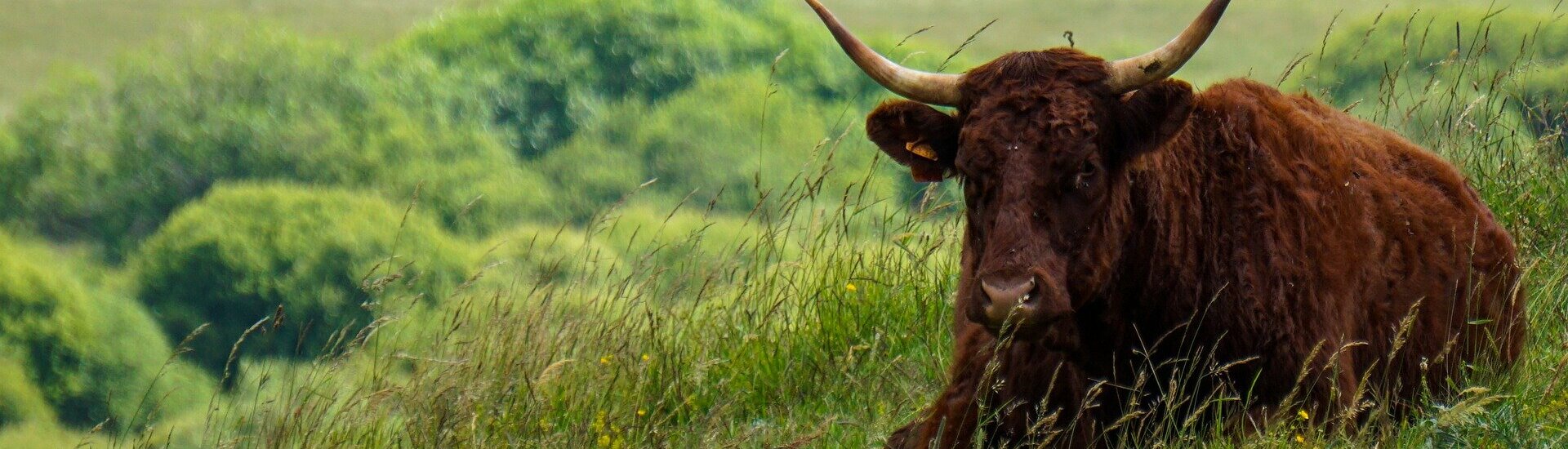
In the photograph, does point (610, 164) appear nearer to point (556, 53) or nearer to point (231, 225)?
point (556, 53)

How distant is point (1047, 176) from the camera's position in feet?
12.2

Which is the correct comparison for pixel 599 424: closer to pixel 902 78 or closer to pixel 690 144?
pixel 902 78

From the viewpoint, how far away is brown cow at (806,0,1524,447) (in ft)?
12.3

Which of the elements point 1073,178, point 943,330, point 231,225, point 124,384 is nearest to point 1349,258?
point 1073,178

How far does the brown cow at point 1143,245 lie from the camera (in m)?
3.75

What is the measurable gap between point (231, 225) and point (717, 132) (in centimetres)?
1865

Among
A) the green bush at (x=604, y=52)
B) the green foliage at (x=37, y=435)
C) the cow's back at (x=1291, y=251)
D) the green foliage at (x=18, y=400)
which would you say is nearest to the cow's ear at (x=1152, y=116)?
the cow's back at (x=1291, y=251)

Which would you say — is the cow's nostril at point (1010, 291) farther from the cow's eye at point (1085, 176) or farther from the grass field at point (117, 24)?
the grass field at point (117, 24)

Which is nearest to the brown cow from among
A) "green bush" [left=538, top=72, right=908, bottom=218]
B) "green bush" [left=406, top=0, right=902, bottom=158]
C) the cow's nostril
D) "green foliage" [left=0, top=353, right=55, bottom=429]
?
the cow's nostril

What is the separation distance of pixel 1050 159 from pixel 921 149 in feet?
2.27

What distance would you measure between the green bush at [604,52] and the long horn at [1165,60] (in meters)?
47.0

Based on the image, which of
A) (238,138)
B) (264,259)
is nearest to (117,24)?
(238,138)

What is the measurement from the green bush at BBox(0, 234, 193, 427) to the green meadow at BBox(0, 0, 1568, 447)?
14 cm

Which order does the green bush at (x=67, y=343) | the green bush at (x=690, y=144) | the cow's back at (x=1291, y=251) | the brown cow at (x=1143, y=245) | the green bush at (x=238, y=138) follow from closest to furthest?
the brown cow at (x=1143, y=245) → the cow's back at (x=1291, y=251) → the green bush at (x=67, y=343) → the green bush at (x=238, y=138) → the green bush at (x=690, y=144)
